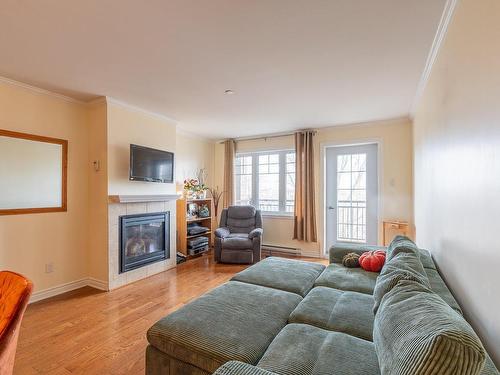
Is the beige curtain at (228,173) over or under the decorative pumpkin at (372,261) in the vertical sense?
over

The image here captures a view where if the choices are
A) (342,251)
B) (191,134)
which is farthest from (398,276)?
(191,134)

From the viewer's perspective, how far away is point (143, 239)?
12.2 ft

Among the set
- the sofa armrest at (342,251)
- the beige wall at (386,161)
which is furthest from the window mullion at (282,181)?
the sofa armrest at (342,251)

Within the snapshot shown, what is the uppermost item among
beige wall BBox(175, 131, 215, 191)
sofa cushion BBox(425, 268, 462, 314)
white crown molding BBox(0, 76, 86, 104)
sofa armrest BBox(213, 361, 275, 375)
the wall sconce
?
white crown molding BBox(0, 76, 86, 104)

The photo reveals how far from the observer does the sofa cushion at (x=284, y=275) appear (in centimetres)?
211

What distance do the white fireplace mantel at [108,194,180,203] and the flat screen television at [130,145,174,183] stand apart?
A: 23 centimetres

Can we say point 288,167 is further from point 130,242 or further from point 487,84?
point 487,84

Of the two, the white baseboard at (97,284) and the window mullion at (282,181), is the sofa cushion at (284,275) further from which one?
the window mullion at (282,181)

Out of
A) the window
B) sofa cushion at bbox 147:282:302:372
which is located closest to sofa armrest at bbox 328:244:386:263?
sofa cushion at bbox 147:282:302:372

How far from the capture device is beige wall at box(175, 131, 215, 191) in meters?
4.93

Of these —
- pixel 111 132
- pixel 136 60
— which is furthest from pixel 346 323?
pixel 111 132

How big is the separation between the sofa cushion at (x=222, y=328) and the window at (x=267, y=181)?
3.47m

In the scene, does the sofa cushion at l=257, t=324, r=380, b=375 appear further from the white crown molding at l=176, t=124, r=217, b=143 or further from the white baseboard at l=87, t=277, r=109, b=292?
the white crown molding at l=176, t=124, r=217, b=143

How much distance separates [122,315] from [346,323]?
2.19 m
